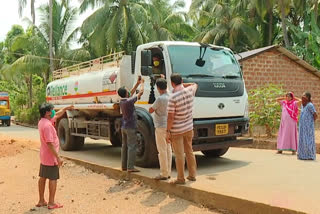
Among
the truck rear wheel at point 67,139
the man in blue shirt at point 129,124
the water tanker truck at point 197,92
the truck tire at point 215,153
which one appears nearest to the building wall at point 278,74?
the truck tire at point 215,153

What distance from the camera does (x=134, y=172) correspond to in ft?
21.4

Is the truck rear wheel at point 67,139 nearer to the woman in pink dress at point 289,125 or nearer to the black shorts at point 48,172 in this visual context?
the black shorts at point 48,172

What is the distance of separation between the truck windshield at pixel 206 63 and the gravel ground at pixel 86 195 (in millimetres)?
2202

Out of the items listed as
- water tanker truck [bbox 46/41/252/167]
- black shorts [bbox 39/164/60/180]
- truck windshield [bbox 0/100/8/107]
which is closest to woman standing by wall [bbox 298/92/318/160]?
water tanker truck [bbox 46/41/252/167]

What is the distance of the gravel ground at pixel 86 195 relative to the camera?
204 inches

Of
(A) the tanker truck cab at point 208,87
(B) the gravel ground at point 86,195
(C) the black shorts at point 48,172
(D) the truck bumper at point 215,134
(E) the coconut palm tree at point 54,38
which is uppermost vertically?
(E) the coconut palm tree at point 54,38

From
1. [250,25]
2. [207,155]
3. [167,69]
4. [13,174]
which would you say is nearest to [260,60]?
[207,155]

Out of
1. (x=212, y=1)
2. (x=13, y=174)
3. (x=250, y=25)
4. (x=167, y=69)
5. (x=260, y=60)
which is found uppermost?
(x=212, y=1)

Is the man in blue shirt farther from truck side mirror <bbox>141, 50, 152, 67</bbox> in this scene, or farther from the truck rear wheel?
the truck rear wheel

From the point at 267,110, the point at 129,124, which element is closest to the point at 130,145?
the point at 129,124

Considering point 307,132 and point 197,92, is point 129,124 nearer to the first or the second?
point 197,92

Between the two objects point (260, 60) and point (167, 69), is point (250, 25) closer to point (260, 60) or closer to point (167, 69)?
point (260, 60)

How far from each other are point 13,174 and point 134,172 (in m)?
2.96

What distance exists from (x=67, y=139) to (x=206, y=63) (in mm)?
4935
